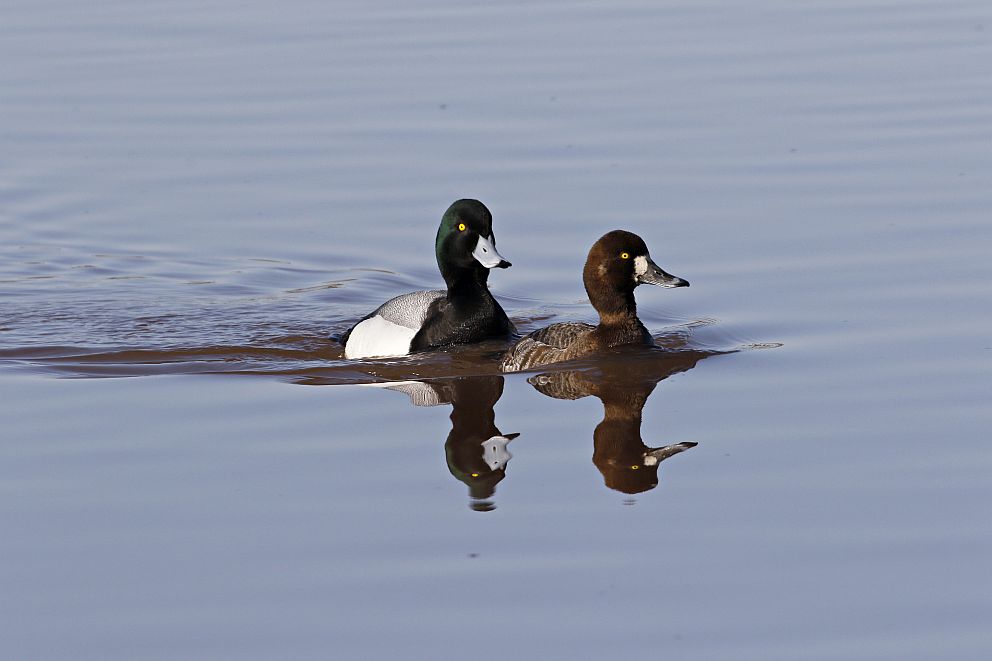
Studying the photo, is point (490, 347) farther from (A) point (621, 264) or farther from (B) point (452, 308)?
(A) point (621, 264)

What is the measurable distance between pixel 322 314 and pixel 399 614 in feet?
23.0

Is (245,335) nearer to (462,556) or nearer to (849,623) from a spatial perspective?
(462,556)

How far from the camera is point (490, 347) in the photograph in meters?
11.3

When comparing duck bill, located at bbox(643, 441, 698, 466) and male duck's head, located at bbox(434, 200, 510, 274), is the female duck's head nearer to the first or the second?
male duck's head, located at bbox(434, 200, 510, 274)

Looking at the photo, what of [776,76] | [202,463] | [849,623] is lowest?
[849,623]

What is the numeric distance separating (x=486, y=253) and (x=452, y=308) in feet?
1.55

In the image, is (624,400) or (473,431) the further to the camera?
(624,400)

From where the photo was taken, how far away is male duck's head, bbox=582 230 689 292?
1070cm

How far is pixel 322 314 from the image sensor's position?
12883 millimetres

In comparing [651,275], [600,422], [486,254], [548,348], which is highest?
[486,254]

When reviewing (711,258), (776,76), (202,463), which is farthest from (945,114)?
(202,463)

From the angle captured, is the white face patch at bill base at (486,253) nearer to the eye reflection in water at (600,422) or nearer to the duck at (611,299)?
the duck at (611,299)

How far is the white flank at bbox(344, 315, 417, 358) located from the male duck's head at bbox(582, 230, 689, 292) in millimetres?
1458

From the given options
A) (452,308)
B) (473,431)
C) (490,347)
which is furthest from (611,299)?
(473,431)
